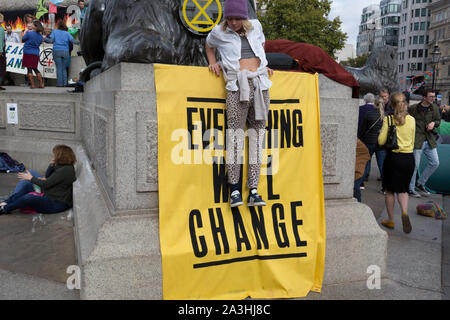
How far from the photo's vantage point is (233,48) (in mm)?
2992

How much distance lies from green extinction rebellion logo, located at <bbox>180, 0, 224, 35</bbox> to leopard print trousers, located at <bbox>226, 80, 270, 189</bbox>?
1099 millimetres

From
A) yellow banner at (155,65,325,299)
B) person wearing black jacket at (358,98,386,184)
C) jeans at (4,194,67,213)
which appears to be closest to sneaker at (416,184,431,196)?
person wearing black jacket at (358,98,386,184)

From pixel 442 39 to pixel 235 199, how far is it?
8019cm

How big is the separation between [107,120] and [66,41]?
324 inches

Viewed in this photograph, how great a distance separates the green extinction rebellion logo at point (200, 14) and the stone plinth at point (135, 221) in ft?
3.05

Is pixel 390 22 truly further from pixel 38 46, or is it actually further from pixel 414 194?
pixel 414 194

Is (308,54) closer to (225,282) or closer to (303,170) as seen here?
(303,170)

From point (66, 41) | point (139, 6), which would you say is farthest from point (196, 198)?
point (66, 41)

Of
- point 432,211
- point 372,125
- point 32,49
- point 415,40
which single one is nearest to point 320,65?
point 432,211

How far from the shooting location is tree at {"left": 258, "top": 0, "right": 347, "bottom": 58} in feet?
101

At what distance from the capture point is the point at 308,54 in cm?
391

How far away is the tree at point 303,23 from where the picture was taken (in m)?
30.9

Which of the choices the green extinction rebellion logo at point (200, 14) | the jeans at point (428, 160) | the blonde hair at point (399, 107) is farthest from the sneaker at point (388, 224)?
the green extinction rebellion logo at point (200, 14)

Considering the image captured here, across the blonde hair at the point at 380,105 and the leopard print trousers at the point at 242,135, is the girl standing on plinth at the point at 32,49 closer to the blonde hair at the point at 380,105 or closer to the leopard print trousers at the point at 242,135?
the blonde hair at the point at 380,105
